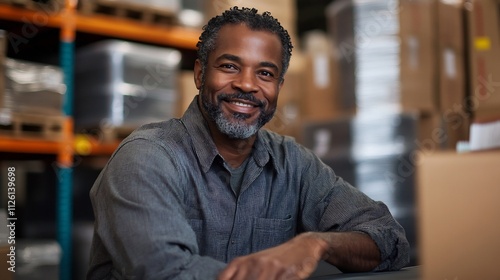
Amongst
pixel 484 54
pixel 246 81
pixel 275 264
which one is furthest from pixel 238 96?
pixel 484 54

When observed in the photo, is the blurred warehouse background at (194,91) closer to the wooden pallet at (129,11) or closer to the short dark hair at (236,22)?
the wooden pallet at (129,11)

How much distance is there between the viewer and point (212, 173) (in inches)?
88.7

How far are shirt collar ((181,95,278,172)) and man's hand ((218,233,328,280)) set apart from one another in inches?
20.8

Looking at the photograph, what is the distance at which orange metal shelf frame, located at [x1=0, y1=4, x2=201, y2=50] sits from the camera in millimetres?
4059

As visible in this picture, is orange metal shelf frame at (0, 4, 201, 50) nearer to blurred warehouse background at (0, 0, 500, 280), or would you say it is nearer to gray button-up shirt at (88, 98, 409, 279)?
blurred warehouse background at (0, 0, 500, 280)

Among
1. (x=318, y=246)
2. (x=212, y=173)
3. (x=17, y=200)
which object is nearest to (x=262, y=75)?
(x=212, y=173)

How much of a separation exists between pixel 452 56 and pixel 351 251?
9.12ft

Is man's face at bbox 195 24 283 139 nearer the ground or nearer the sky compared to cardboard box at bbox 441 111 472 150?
nearer the sky

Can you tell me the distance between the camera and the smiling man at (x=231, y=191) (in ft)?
5.91

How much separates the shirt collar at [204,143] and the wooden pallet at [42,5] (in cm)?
213

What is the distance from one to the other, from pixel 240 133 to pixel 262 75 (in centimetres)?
22

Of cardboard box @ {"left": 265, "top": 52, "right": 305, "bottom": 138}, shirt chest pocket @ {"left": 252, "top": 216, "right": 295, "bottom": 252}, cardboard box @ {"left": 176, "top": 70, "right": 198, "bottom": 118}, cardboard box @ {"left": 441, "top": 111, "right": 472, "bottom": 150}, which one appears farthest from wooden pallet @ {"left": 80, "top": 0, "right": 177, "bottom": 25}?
shirt chest pocket @ {"left": 252, "top": 216, "right": 295, "bottom": 252}

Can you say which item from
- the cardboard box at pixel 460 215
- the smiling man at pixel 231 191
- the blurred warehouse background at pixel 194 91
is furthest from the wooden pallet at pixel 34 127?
the cardboard box at pixel 460 215

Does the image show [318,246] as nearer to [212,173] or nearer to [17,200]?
[212,173]
